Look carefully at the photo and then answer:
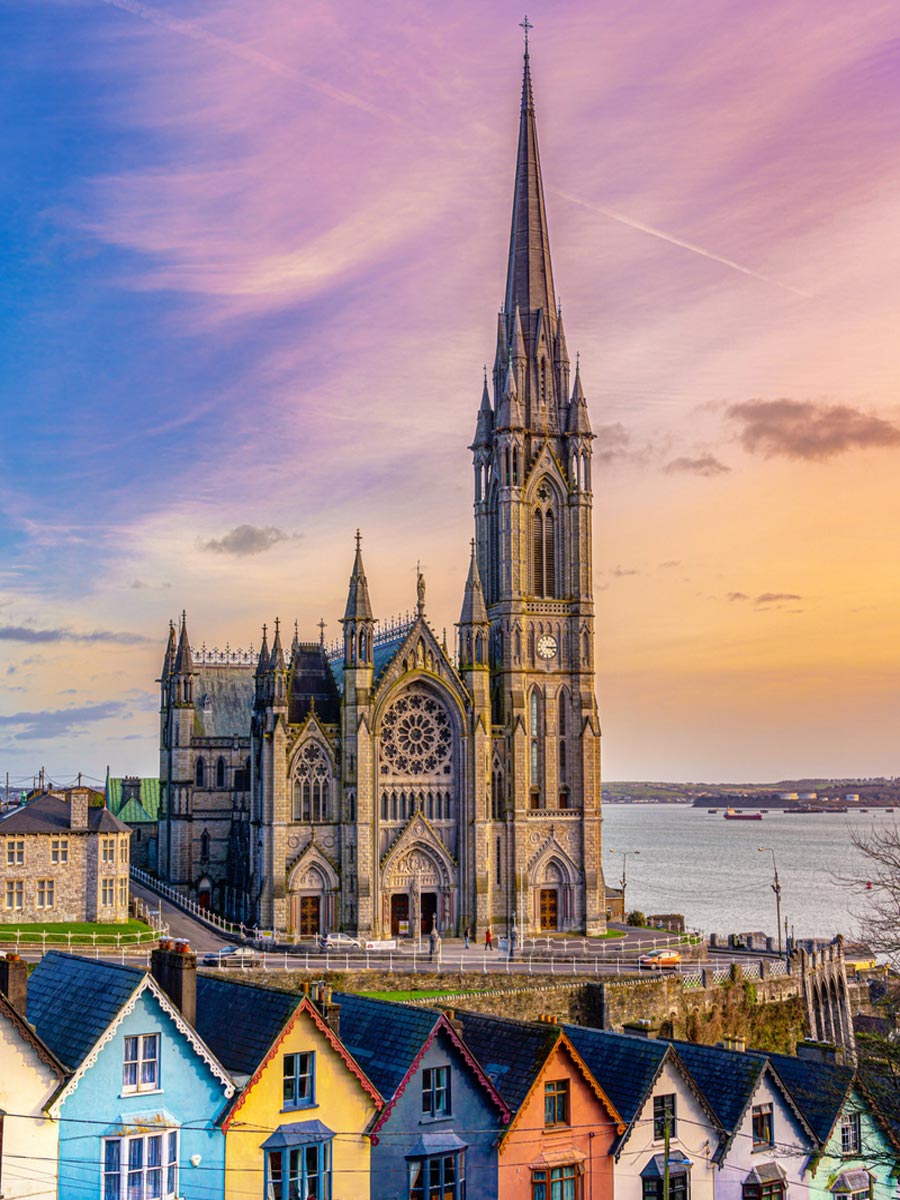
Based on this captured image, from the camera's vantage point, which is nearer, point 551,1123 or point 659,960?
point 551,1123

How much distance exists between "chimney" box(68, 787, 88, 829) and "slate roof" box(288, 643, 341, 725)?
13.1m

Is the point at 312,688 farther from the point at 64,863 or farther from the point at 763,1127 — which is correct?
the point at 763,1127

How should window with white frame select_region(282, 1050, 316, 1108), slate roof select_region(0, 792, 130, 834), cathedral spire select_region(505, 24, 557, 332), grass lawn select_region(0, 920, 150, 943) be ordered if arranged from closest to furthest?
1. window with white frame select_region(282, 1050, 316, 1108)
2. grass lawn select_region(0, 920, 150, 943)
3. slate roof select_region(0, 792, 130, 834)
4. cathedral spire select_region(505, 24, 557, 332)

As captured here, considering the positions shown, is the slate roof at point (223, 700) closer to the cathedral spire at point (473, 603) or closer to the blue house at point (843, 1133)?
the cathedral spire at point (473, 603)

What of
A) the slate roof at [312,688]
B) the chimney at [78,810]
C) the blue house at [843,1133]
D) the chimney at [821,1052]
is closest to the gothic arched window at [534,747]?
the slate roof at [312,688]

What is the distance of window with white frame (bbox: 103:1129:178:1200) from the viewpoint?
25406mm

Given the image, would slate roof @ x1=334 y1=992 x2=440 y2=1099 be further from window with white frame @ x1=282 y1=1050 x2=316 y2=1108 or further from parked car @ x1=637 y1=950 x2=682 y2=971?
parked car @ x1=637 y1=950 x2=682 y2=971

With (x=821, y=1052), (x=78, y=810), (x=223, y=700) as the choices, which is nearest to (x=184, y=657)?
(x=223, y=700)

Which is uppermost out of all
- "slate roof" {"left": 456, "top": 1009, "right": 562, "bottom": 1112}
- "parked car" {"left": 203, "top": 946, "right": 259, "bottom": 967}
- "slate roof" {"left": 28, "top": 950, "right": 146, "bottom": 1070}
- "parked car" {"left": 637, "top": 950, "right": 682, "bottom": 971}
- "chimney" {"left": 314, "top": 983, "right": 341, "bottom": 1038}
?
"slate roof" {"left": 28, "top": 950, "right": 146, "bottom": 1070}

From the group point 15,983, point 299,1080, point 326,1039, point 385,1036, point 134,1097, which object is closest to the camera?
point 15,983

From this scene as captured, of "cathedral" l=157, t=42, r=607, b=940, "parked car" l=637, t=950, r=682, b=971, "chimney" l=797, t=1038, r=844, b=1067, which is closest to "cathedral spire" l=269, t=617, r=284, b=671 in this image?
"cathedral" l=157, t=42, r=607, b=940

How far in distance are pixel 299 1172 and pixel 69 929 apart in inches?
1535

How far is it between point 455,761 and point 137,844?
32.3 m

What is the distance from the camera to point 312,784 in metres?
74.8
